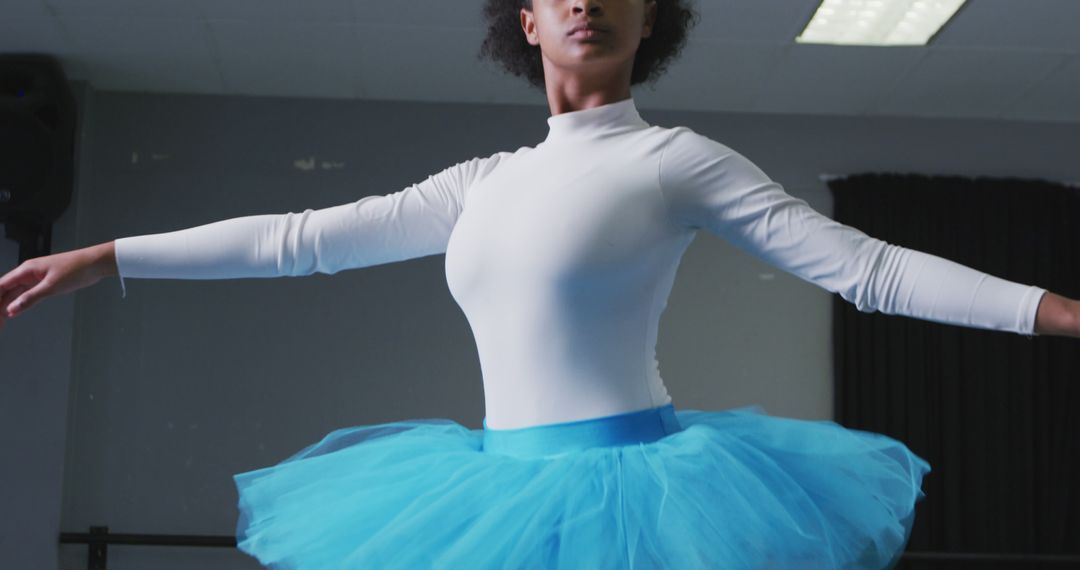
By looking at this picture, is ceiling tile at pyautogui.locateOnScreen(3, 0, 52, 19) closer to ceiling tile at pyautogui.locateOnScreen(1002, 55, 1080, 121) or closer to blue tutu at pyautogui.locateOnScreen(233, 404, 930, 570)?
blue tutu at pyautogui.locateOnScreen(233, 404, 930, 570)

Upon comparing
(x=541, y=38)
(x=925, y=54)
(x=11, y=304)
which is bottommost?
(x=11, y=304)

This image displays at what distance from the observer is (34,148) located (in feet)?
13.0

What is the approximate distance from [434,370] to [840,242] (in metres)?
3.47

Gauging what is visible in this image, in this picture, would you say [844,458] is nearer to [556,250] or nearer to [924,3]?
[556,250]

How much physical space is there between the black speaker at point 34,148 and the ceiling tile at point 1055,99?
3.69m

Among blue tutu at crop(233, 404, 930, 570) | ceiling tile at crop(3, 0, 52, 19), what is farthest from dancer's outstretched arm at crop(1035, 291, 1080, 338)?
A: ceiling tile at crop(3, 0, 52, 19)

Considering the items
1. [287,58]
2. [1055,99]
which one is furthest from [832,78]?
[287,58]

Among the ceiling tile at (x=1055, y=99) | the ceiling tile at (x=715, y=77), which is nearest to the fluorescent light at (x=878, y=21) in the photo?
the ceiling tile at (x=715, y=77)

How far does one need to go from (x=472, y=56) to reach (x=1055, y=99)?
240 cm

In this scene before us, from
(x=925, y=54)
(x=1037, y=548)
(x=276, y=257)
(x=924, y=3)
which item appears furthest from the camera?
(x=1037, y=548)

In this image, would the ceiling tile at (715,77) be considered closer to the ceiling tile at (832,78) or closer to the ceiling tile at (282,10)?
the ceiling tile at (832,78)

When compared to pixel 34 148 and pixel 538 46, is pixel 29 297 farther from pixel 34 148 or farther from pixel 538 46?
pixel 34 148

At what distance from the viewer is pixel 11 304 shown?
3.99ft

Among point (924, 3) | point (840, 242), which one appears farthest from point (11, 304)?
point (924, 3)
